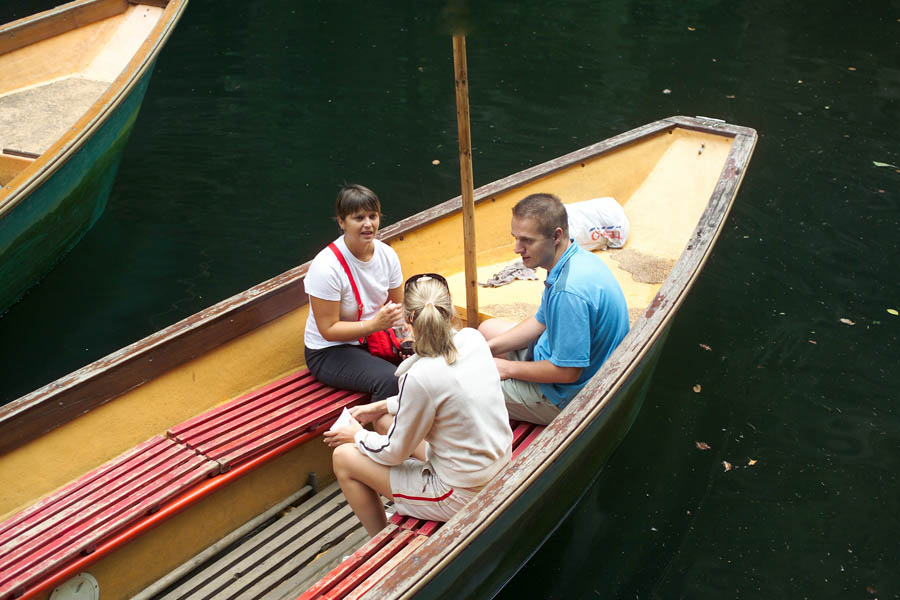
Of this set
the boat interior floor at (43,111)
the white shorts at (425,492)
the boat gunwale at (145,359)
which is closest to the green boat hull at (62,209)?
the boat interior floor at (43,111)

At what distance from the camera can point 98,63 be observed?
8305mm

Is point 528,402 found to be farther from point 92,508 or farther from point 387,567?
point 92,508

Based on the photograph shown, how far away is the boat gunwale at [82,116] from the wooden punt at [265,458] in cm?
240

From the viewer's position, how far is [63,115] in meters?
7.46

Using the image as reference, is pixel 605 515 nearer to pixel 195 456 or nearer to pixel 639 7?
pixel 195 456

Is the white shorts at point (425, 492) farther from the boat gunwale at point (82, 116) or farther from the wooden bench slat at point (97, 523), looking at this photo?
the boat gunwale at point (82, 116)

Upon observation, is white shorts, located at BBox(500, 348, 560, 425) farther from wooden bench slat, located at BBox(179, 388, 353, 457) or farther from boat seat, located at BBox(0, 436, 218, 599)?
boat seat, located at BBox(0, 436, 218, 599)

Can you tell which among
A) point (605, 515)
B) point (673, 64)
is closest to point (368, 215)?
point (605, 515)

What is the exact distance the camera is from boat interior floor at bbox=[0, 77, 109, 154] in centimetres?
700

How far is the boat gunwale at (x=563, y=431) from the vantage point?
283cm

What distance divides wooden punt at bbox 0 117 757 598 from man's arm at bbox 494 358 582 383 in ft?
0.45

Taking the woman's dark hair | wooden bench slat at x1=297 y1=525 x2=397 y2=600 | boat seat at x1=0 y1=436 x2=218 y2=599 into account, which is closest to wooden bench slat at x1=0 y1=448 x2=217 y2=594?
boat seat at x1=0 y1=436 x2=218 y2=599

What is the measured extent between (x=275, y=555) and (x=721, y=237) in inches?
199

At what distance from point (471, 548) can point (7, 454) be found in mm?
2096
